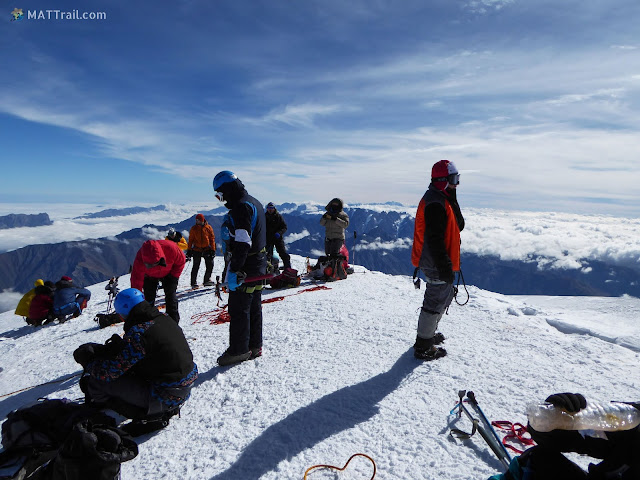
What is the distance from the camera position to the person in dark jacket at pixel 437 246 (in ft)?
15.6

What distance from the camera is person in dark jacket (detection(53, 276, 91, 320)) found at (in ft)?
35.1

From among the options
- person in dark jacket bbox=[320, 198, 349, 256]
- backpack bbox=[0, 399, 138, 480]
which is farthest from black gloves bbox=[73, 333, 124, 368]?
person in dark jacket bbox=[320, 198, 349, 256]

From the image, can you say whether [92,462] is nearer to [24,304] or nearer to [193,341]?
[193,341]

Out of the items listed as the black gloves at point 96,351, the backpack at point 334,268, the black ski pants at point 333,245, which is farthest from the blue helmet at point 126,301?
the black ski pants at point 333,245

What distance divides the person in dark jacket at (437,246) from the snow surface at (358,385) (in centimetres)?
48

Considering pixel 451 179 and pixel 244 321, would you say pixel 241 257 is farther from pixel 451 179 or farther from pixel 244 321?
pixel 451 179

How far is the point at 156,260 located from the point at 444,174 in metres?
5.85

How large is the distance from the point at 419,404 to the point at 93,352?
3954 millimetres

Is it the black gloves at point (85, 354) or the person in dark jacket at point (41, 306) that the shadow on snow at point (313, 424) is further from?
the person in dark jacket at point (41, 306)

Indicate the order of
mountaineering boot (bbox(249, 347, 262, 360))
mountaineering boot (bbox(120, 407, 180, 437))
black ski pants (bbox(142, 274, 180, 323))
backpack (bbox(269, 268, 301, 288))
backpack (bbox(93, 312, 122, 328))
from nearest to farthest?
mountaineering boot (bbox(120, 407, 180, 437))
mountaineering boot (bbox(249, 347, 262, 360))
black ski pants (bbox(142, 274, 180, 323))
backpack (bbox(93, 312, 122, 328))
backpack (bbox(269, 268, 301, 288))

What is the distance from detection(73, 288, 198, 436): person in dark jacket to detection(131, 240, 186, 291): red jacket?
3.25m

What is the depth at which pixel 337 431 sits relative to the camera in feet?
12.1

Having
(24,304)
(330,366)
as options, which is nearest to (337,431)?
(330,366)

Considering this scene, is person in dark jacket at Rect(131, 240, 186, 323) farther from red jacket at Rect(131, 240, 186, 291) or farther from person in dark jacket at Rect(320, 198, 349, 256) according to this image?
person in dark jacket at Rect(320, 198, 349, 256)
